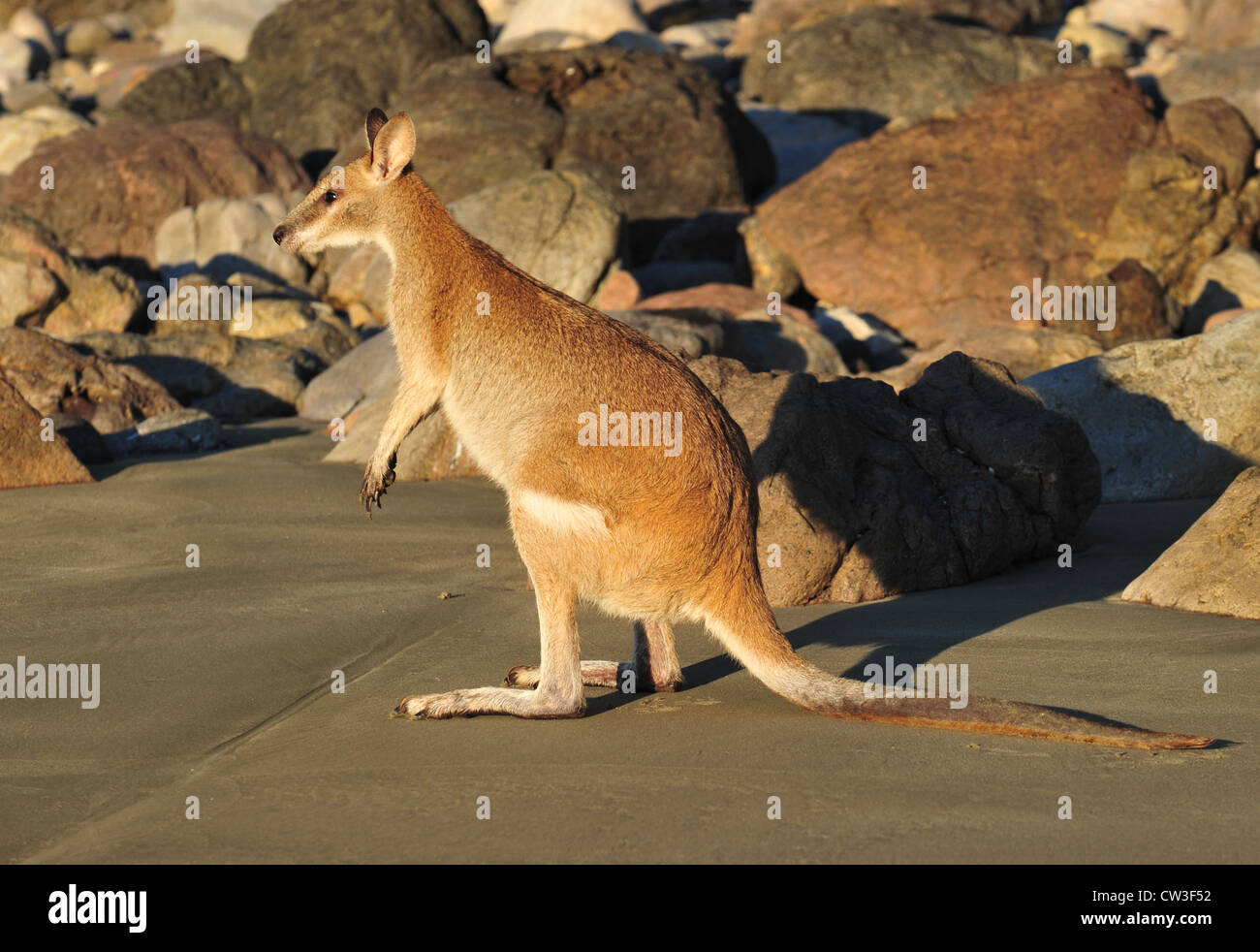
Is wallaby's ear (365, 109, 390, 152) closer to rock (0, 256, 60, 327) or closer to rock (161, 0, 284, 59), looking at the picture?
rock (0, 256, 60, 327)

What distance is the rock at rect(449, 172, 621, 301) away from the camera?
51.9 feet

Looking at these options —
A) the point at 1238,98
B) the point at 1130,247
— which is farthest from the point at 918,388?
the point at 1238,98

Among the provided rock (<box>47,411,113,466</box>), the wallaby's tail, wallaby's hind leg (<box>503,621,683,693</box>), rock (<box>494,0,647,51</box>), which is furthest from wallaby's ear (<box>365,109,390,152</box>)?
rock (<box>494,0,647,51</box>)

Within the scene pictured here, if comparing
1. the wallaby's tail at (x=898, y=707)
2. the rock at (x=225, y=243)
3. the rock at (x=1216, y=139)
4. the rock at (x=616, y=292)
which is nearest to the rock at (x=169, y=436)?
the rock at (x=616, y=292)

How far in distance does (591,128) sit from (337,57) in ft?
28.1

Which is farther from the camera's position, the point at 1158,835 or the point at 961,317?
the point at 961,317

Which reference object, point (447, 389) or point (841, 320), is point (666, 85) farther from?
point (447, 389)

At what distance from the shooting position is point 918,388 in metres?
8.57

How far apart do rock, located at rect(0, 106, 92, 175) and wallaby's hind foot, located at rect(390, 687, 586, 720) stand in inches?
915

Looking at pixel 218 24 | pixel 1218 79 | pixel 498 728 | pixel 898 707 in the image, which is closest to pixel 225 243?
pixel 1218 79

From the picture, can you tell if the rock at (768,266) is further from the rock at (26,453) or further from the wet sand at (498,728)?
the rock at (26,453)

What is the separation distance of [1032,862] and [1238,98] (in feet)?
64.3

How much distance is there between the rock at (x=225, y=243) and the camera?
19.0 m

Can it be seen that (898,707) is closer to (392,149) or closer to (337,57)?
(392,149)
